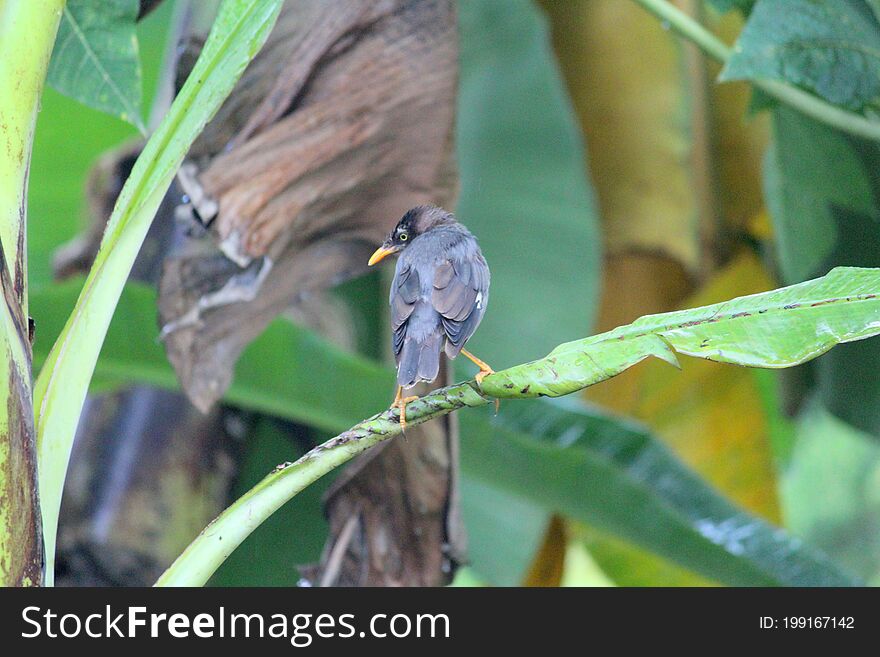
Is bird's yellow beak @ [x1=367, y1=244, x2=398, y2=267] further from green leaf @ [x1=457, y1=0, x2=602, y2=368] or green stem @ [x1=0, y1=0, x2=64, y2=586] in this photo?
green leaf @ [x1=457, y1=0, x2=602, y2=368]

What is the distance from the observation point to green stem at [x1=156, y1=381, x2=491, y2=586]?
2.13 ft

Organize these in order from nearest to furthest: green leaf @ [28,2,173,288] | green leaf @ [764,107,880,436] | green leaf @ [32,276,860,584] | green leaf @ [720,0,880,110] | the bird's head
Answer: the bird's head < green leaf @ [720,0,880,110] < green leaf @ [764,107,880,436] < green leaf @ [32,276,860,584] < green leaf @ [28,2,173,288]

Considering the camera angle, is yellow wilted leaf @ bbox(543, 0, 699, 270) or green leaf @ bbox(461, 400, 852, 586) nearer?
green leaf @ bbox(461, 400, 852, 586)

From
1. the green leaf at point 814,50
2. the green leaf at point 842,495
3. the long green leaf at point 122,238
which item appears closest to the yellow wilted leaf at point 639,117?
the green leaf at point 814,50

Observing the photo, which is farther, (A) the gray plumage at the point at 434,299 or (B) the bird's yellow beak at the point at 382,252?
(B) the bird's yellow beak at the point at 382,252

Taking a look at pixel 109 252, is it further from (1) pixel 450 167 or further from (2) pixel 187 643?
(1) pixel 450 167

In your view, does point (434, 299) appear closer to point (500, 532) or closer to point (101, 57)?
point (101, 57)

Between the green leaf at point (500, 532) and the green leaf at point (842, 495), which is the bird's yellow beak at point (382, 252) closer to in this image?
the green leaf at point (500, 532)

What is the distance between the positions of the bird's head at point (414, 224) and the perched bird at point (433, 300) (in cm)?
1

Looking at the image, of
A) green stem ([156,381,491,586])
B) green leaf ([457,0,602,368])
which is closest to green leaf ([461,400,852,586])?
green leaf ([457,0,602,368])

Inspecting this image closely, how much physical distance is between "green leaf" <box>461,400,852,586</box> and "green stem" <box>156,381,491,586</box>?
0.71 m

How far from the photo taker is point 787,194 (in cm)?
121

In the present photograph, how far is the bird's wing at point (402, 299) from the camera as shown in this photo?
2.42 ft

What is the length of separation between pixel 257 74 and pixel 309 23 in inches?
3.3
